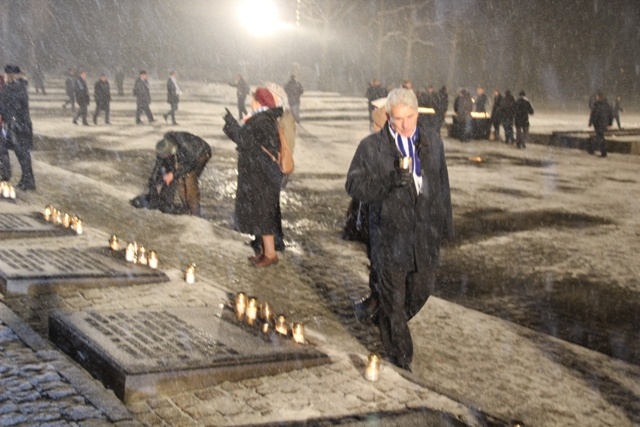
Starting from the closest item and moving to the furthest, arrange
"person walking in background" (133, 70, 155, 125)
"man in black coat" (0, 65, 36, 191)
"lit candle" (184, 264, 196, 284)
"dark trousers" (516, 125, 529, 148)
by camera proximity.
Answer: "lit candle" (184, 264, 196, 284) → "man in black coat" (0, 65, 36, 191) → "dark trousers" (516, 125, 529, 148) → "person walking in background" (133, 70, 155, 125)

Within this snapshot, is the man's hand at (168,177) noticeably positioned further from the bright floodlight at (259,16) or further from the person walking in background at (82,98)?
the bright floodlight at (259,16)

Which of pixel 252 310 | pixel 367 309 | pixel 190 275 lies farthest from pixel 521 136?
pixel 252 310

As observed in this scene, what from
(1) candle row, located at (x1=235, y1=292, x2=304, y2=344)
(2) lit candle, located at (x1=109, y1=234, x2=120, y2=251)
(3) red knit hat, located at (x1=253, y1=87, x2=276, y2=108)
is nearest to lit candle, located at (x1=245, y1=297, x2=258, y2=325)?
(1) candle row, located at (x1=235, y1=292, x2=304, y2=344)

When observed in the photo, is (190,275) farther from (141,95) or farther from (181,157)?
(141,95)

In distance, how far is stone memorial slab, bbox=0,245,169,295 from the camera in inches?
260

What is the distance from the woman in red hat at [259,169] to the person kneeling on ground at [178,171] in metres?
2.39

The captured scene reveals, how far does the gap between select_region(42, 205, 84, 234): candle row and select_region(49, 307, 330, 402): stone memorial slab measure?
11.0 ft

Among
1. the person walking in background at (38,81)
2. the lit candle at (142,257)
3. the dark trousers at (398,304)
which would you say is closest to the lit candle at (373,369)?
the dark trousers at (398,304)

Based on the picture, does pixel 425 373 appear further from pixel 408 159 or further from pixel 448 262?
pixel 448 262

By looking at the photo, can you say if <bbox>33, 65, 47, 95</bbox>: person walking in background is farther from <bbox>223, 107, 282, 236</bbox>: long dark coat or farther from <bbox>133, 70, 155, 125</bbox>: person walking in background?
<bbox>223, 107, 282, 236</bbox>: long dark coat

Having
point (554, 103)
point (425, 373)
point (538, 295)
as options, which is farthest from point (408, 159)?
point (554, 103)

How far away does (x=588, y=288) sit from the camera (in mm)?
8344

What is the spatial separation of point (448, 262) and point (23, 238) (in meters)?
4.56

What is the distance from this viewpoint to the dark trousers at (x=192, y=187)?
1069 cm
